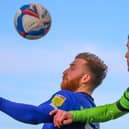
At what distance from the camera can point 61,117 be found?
768 centimetres

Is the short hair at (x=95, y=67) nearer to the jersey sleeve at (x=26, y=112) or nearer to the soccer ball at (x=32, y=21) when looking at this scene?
the jersey sleeve at (x=26, y=112)

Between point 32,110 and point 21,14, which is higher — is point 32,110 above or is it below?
below

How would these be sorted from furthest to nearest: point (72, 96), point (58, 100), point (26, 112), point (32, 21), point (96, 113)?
point (32, 21)
point (72, 96)
point (58, 100)
point (96, 113)
point (26, 112)

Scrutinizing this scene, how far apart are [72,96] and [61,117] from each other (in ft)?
2.30

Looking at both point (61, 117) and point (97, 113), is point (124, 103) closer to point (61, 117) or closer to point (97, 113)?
point (97, 113)

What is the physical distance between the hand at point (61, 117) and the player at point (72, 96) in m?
0.10

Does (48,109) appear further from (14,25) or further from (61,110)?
(14,25)

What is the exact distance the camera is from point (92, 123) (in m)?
8.49

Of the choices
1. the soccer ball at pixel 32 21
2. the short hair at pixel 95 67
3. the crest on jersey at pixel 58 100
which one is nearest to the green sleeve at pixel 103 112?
the crest on jersey at pixel 58 100

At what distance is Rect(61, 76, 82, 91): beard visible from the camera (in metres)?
8.88

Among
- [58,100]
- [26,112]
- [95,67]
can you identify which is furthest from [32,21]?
[26,112]

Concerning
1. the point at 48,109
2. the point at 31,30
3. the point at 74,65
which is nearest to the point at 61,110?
the point at 48,109

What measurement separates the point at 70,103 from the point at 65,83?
791mm

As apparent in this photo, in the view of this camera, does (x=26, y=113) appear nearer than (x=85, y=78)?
Yes
